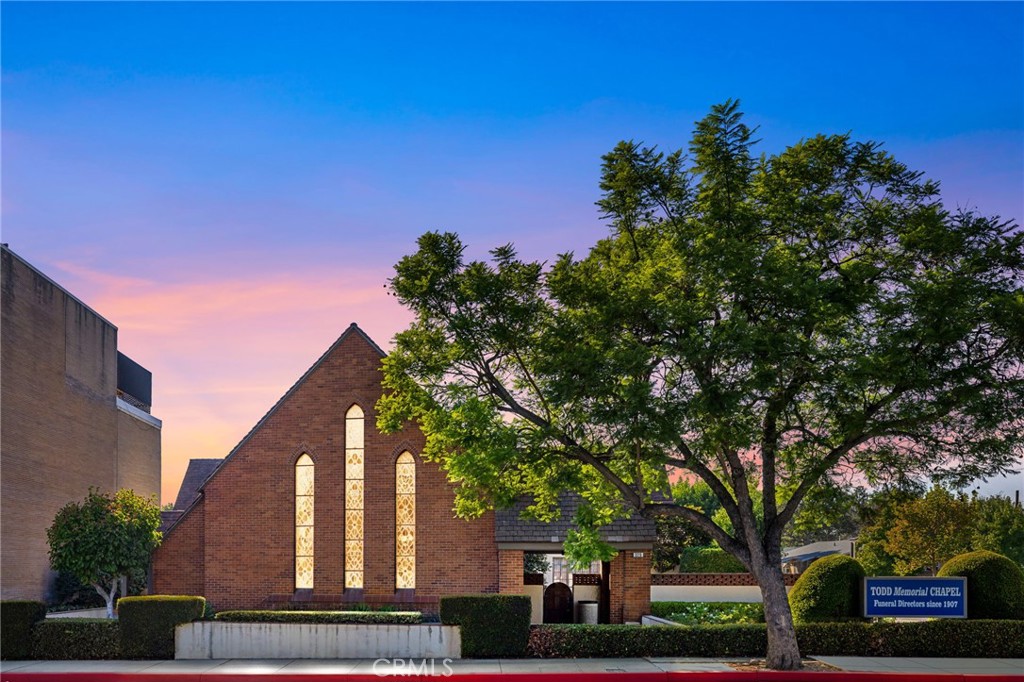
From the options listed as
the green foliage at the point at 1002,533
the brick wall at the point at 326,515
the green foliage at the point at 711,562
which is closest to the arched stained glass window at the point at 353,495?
the brick wall at the point at 326,515

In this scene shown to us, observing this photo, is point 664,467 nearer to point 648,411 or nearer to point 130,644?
point 648,411

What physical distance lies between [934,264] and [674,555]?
46915 mm

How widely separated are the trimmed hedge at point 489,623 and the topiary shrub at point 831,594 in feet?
23.2

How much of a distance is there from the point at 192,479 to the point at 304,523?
2648 cm

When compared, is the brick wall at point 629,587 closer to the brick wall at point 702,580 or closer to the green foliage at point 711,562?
the brick wall at point 702,580

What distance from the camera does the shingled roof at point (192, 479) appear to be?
5716cm

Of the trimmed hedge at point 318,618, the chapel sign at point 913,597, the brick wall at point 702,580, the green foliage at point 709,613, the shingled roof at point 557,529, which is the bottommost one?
the brick wall at point 702,580

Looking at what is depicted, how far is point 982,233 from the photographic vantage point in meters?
22.9

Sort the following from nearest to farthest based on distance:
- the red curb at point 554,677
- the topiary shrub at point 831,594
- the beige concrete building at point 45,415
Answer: the red curb at point 554,677 < the topiary shrub at point 831,594 < the beige concrete building at point 45,415

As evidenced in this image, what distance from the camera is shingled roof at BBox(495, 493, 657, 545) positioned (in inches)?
1246

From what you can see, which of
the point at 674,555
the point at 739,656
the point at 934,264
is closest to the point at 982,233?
the point at 934,264

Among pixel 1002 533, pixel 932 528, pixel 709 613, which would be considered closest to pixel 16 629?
pixel 709 613

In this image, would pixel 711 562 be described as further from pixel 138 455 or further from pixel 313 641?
pixel 313 641

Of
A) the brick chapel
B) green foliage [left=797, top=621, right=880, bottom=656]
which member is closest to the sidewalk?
green foliage [left=797, top=621, right=880, bottom=656]
